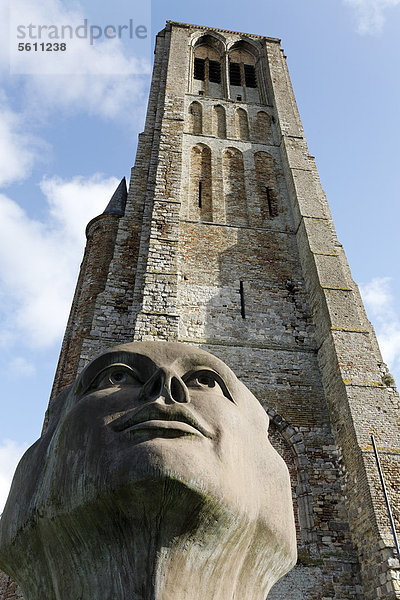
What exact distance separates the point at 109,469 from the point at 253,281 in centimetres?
976

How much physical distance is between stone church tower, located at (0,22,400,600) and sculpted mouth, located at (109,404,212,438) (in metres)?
5.97

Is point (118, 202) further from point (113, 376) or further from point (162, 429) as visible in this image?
Answer: point (162, 429)

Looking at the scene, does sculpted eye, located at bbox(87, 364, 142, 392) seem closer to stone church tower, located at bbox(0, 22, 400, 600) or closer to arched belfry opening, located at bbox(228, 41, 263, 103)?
stone church tower, located at bbox(0, 22, 400, 600)

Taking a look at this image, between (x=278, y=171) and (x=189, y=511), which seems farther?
(x=278, y=171)

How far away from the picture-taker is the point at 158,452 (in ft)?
6.17

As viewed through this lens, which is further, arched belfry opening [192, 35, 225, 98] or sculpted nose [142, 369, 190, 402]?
arched belfry opening [192, 35, 225, 98]

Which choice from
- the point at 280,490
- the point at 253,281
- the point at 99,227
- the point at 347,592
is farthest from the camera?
the point at 99,227

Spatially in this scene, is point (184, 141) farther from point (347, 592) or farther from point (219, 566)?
point (219, 566)

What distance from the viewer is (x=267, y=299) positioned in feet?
36.5

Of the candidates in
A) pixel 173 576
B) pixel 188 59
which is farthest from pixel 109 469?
pixel 188 59

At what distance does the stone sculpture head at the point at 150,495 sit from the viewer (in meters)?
1.87

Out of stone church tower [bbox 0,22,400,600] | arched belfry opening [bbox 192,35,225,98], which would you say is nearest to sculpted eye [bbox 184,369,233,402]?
stone church tower [bbox 0,22,400,600]

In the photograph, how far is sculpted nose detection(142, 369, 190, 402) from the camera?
2.16 m

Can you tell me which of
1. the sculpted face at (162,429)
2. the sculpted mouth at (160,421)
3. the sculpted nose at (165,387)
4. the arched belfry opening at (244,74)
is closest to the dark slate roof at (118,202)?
the arched belfry opening at (244,74)
